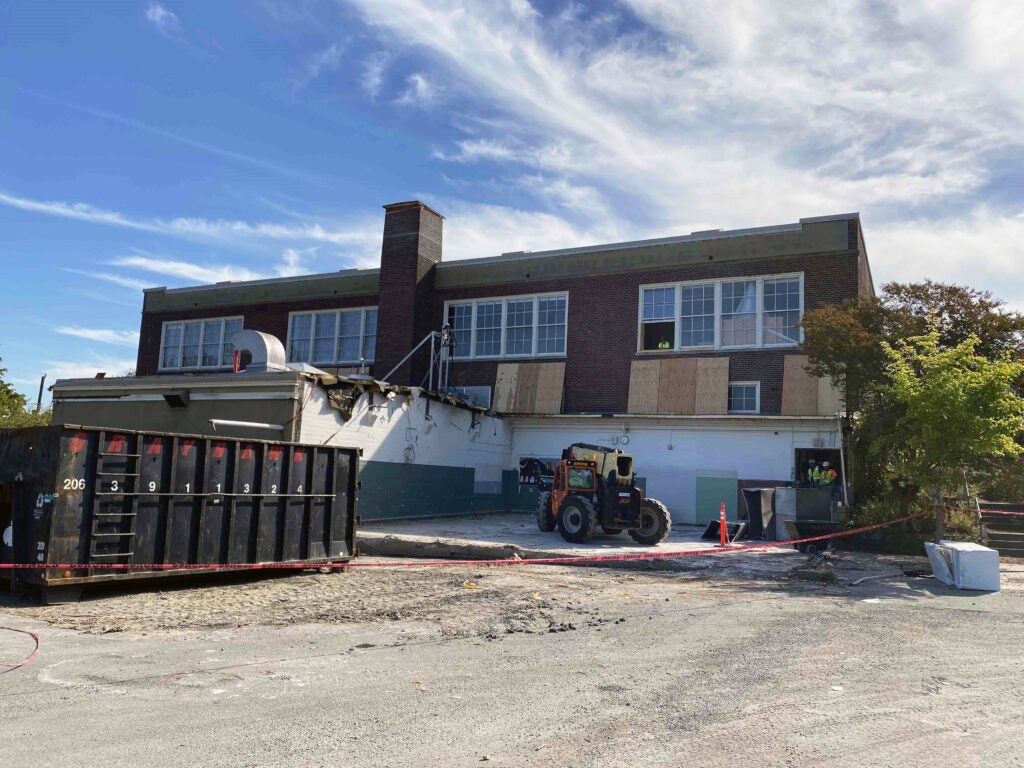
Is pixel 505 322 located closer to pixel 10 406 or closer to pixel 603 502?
pixel 603 502

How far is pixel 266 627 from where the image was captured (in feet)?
27.9

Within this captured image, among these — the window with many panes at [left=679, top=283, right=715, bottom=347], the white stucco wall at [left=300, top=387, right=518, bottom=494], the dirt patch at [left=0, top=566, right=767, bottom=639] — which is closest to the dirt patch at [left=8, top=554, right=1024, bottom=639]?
the dirt patch at [left=0, top=566, right=767, bottom=639]

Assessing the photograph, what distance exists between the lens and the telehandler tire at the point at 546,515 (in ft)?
62.2

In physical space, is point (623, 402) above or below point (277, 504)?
above

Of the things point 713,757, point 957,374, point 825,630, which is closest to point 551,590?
point 825,630

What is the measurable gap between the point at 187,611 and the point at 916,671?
7.78 meters

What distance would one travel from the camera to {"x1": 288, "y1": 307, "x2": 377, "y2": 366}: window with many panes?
30.4 metres

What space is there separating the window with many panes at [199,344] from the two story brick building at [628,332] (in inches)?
16.8

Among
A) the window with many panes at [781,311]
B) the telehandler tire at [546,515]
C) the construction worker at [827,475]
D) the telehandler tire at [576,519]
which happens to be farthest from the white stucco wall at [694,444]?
the telehandler tire at [576,519]

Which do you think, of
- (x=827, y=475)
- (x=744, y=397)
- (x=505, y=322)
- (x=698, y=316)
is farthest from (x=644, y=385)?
(x=827, y=475)

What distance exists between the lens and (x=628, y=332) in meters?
26.5

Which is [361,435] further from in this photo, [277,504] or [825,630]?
[825,630]

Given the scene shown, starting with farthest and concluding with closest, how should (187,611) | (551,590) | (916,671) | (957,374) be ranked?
(957,374) < (551,590) < (187,611) < (916,671)

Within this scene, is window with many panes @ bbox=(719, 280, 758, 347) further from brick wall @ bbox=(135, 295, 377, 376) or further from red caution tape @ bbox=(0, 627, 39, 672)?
red caution tape @ bbox=(0, 627, 39, 672)
